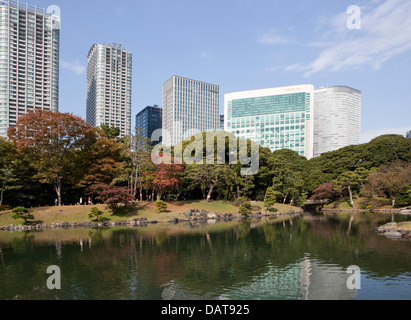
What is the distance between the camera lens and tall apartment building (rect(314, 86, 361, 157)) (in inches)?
6004

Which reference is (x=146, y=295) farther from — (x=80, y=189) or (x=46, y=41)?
(x=46, y=41)

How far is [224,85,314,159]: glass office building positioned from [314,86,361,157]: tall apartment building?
1925 inches

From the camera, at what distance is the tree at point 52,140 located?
32.5 metres

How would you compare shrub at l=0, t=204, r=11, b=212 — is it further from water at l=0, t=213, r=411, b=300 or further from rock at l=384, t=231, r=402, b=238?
rock at l=384, t=231, r=402, b=238

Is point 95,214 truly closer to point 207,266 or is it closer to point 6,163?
point 6,163

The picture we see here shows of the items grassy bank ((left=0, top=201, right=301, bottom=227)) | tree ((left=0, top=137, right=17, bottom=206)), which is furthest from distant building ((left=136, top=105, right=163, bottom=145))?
tree ((left=0, top=137, right=17, bottom=206))

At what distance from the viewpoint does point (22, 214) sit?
3020cm

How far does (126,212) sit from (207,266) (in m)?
23.3

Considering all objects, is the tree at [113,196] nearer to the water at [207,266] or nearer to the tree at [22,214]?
the tree at [22,214]

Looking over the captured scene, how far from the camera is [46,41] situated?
4210 inches

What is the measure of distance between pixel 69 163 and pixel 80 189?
5657 mm

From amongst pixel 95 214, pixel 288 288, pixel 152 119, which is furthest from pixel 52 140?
pixel 152 119
